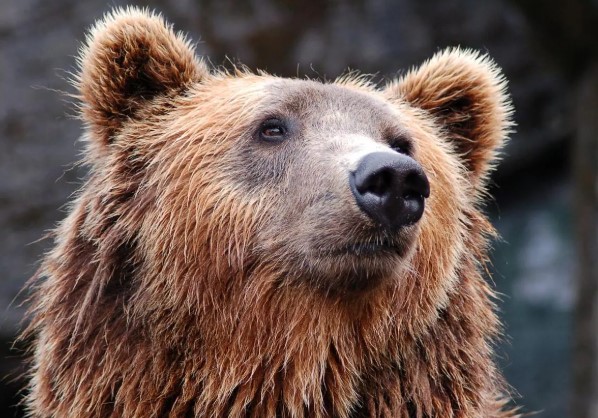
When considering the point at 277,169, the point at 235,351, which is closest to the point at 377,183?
the point at 277,169

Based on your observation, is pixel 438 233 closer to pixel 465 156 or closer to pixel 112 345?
pixel 465 156

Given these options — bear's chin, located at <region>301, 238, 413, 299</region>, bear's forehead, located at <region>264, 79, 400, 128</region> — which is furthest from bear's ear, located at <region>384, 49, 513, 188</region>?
bear's chin, located at <region>301, 238, 413, 299</region>

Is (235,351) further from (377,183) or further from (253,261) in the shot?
(377,183)

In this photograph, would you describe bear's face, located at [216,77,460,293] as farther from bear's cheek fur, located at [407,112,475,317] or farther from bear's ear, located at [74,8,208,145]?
bear's ear, located at [74,8,208,145]

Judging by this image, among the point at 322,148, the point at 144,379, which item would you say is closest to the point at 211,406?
the point at 144,379

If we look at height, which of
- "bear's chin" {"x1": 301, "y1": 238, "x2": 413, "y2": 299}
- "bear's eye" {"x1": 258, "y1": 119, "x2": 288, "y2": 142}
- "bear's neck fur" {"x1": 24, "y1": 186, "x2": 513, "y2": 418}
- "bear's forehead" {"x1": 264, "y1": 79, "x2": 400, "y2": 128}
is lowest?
"bear's neck fur" {"x1": 24, "y1": 186, "x2": 513, "y2": 418}

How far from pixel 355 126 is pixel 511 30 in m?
8.32

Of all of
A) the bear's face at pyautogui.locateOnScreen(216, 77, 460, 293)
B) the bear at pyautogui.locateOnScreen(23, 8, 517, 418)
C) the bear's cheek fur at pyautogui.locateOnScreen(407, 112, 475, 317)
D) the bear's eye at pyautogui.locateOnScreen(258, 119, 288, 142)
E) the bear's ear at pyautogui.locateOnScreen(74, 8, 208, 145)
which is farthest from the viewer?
the bear's ear at pyautogui.locateOnScreen(74, 8, 208, 145)

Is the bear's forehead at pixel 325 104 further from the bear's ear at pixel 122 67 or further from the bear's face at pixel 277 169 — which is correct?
the bear's ear at pixel 122 67

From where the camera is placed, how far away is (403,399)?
480 cm

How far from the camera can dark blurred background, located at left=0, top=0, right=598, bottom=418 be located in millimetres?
10734

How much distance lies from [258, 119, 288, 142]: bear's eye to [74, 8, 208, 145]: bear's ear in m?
0.73

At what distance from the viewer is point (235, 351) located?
468 centimetres

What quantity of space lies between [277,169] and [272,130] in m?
0.31
